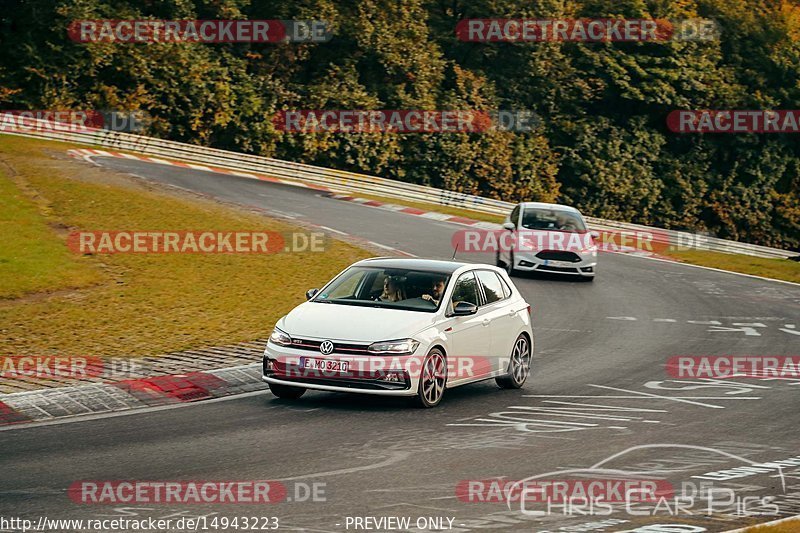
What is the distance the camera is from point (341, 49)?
188 ft

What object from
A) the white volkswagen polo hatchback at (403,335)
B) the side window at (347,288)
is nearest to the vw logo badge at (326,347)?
the white volkswagen polo hatchback at (403,335)

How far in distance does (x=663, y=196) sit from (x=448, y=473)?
55.3 m

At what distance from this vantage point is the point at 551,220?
2872 cm

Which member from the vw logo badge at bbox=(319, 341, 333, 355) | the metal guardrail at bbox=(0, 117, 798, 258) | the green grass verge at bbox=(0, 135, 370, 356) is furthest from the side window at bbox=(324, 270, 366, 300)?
the metal guardrail at bbox=(0, 117, 798, 258)

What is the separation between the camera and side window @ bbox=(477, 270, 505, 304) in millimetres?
15070

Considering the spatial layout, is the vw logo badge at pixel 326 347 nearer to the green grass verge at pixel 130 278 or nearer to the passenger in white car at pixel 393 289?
the passenger in white car at pixel 393 289

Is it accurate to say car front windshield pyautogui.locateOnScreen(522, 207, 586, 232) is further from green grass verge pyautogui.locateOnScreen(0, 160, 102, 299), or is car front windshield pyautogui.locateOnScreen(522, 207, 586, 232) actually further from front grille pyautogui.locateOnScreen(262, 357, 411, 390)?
front grille pyautogui.locateOnScreen(262, 357, 411, 390)

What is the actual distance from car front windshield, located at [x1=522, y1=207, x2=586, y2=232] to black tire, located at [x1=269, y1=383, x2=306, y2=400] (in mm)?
15413

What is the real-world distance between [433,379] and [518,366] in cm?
220

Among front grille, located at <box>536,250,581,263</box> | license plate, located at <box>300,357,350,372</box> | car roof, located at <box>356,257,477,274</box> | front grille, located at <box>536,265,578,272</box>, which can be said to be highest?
car roof, located at <box>356,257,477,274</box>

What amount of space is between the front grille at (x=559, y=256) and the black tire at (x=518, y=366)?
12.2 metres

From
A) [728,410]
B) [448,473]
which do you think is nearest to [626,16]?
[728,410]

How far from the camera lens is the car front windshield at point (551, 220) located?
28531 mm

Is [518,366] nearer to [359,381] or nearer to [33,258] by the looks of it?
[359,381]
